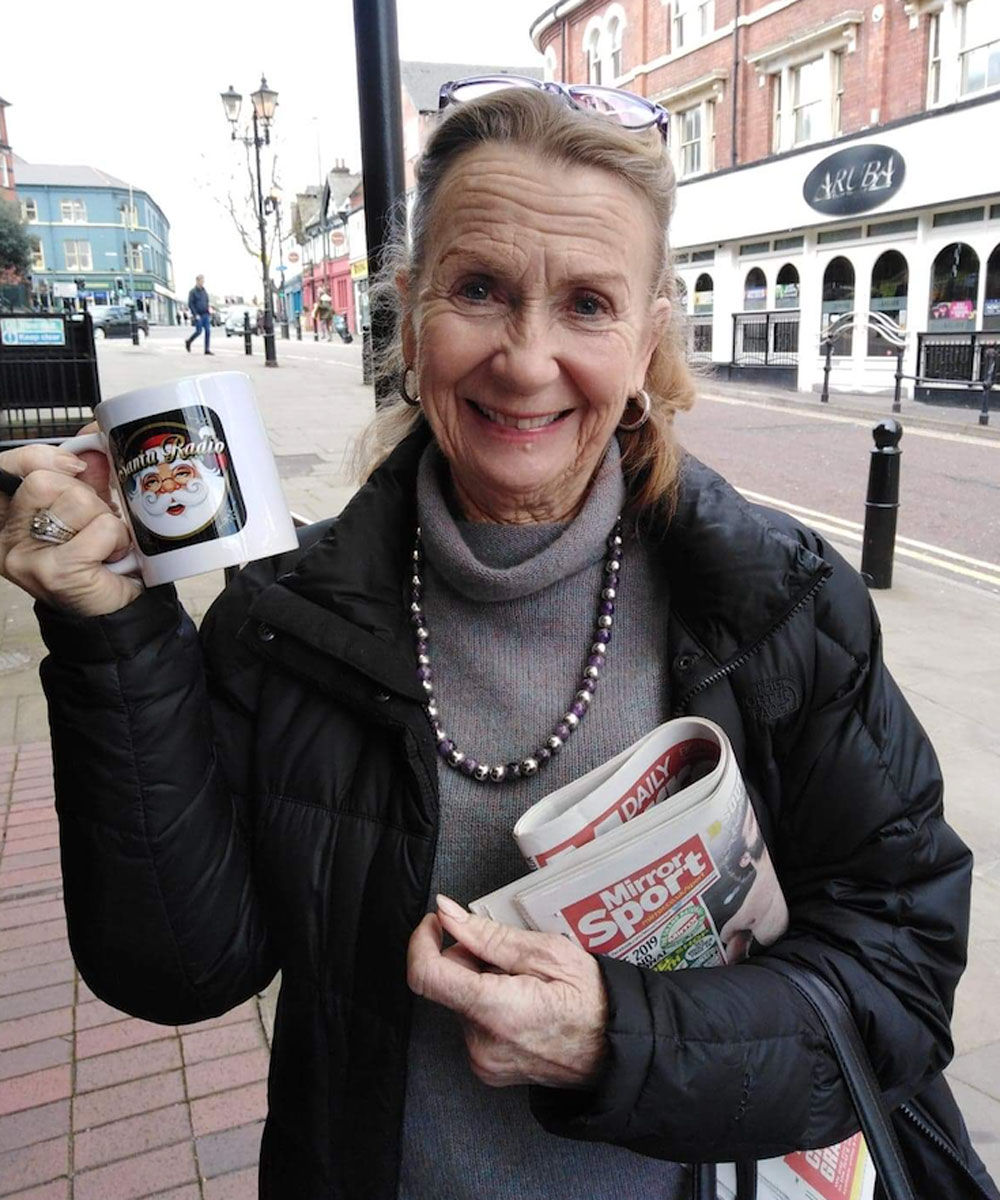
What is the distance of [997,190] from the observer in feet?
51.8

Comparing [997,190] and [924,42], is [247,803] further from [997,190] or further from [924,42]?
[924,42]

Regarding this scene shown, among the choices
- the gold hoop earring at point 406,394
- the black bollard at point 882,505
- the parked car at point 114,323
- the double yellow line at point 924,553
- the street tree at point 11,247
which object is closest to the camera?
the gold hoop earring at point 406,394

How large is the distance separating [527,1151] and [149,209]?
11173cm

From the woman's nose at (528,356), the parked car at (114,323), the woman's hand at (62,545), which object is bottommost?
the woman's hand at (62,545)

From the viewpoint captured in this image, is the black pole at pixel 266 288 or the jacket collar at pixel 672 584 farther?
the black pole at pixel 266 288

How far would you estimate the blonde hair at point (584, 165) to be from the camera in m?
1.29

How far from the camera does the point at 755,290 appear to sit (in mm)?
22219

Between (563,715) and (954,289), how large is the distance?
18.3m

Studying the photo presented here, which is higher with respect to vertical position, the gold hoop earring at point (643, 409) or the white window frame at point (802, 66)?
the white window frame at point (802, 66)

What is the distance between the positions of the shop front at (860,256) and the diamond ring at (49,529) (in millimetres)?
15658

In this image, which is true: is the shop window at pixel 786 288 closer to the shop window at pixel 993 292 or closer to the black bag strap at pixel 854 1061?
the shop window at pixel 993 292

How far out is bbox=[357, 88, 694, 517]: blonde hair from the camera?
4.25ft

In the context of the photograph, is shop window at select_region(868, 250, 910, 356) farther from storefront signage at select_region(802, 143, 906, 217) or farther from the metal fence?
the metal fence

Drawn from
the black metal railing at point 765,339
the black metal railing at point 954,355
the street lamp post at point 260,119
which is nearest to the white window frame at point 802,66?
the black metal railing at point 765,339
